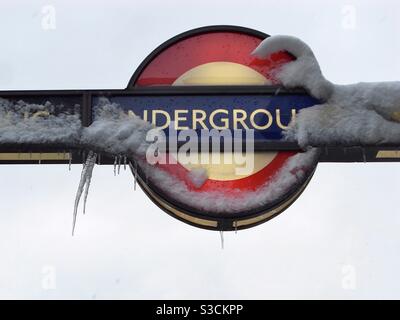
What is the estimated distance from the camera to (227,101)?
444cm

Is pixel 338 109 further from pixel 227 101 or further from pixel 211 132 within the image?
pixel 211 132

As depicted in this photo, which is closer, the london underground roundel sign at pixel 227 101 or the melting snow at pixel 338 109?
the london underground roundel sign at pixel 227 101

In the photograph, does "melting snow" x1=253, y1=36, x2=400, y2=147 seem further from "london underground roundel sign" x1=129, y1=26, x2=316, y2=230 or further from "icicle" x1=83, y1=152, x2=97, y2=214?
"icicle" x1=83, y1=152, x2=97, y2=214

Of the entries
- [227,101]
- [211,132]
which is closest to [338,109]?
[227,101]

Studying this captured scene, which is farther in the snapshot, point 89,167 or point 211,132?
point 89,167

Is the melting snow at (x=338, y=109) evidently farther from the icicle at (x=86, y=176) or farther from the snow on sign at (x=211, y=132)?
the icicle at (x=86, y=176)

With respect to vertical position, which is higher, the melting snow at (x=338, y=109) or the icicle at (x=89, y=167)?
the melting snow at (x=338, y=109)

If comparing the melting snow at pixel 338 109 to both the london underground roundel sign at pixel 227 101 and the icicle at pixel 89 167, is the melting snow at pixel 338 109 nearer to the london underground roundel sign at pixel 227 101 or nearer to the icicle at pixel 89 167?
the london underground roundel sign at pixel 227 101

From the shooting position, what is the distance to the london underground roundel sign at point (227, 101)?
4.21 meters

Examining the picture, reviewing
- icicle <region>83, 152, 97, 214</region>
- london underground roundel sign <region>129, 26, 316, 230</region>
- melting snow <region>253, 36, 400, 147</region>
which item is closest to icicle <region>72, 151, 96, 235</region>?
icicle <region>83, 152, 97, 214</region>

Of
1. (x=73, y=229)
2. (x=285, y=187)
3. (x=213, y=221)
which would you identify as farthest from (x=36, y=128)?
(x=285, y=187)

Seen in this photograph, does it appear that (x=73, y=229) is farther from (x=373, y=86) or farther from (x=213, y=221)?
(x=373, y=86)

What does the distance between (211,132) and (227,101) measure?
0.23 m

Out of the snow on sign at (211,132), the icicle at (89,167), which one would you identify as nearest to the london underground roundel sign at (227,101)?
the snow on sign at (211,132)
